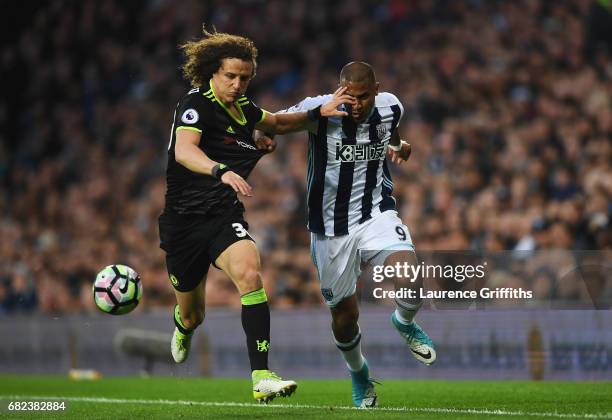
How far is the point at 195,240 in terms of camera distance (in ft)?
26.5

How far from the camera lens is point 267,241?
663 inches

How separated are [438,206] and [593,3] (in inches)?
149

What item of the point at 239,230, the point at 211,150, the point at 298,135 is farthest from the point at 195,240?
the point at 298,135

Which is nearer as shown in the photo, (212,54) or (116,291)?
(212,54)

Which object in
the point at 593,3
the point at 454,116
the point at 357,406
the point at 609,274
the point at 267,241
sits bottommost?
the point at 357,406

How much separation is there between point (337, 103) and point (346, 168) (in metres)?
0.59

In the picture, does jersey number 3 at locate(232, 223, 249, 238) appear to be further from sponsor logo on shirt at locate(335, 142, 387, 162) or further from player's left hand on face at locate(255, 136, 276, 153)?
sponsor logo on shirt at locate(335, 142, 387, 162)

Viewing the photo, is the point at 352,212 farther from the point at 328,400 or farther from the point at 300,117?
the point at 328,400

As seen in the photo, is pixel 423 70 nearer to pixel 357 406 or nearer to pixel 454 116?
pixel 454 116

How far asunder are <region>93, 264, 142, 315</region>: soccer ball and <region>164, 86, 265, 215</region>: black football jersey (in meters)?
1.38

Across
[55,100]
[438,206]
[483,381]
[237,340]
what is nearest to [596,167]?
[438,206]

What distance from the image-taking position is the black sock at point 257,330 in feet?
24.1

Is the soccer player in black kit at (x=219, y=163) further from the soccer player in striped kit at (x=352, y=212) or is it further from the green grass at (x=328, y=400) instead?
the green grass at (x=328, y=400)

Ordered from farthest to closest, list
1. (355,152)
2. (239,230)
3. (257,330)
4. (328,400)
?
(328,400), (355,152), (239,230), (257,330)
